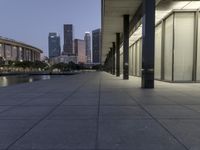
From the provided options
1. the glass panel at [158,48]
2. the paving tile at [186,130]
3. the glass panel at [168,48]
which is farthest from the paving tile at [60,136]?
the glass panel at [158,48]

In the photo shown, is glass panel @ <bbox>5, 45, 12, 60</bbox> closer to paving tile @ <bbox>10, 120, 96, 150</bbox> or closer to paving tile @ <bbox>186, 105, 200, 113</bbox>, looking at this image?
paving tile @ <bbox>186, 105, 200, 113</bbox>

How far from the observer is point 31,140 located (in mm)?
5414

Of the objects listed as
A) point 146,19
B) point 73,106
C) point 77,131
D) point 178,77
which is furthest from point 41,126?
point 178,77

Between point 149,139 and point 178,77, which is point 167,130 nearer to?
point 149,139

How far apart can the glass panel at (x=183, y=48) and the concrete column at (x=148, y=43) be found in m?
6.79

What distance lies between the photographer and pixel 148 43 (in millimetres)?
17156

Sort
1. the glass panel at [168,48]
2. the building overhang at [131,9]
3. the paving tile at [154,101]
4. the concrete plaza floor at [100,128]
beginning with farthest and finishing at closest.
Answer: the glass panel at [168,48] → the building overhang at [131,9] → the paving tile at [154,101] → the concrete plaza floor at [100,128]

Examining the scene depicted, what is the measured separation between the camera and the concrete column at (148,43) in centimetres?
1708

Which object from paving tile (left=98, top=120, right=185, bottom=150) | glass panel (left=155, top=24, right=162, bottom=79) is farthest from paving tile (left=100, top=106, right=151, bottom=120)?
glass panel (left=155, top=24, right=162, bottom=79)

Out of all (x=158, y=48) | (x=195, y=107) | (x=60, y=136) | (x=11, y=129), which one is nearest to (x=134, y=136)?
(x=60, y=136)

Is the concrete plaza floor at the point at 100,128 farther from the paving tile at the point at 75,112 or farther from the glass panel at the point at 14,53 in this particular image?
the glass panel at the point at 14,53

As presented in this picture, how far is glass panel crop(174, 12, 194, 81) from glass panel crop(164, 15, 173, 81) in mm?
671

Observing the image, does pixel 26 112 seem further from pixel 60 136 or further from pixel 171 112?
pixel 171 112

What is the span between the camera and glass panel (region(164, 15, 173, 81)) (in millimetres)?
24044
